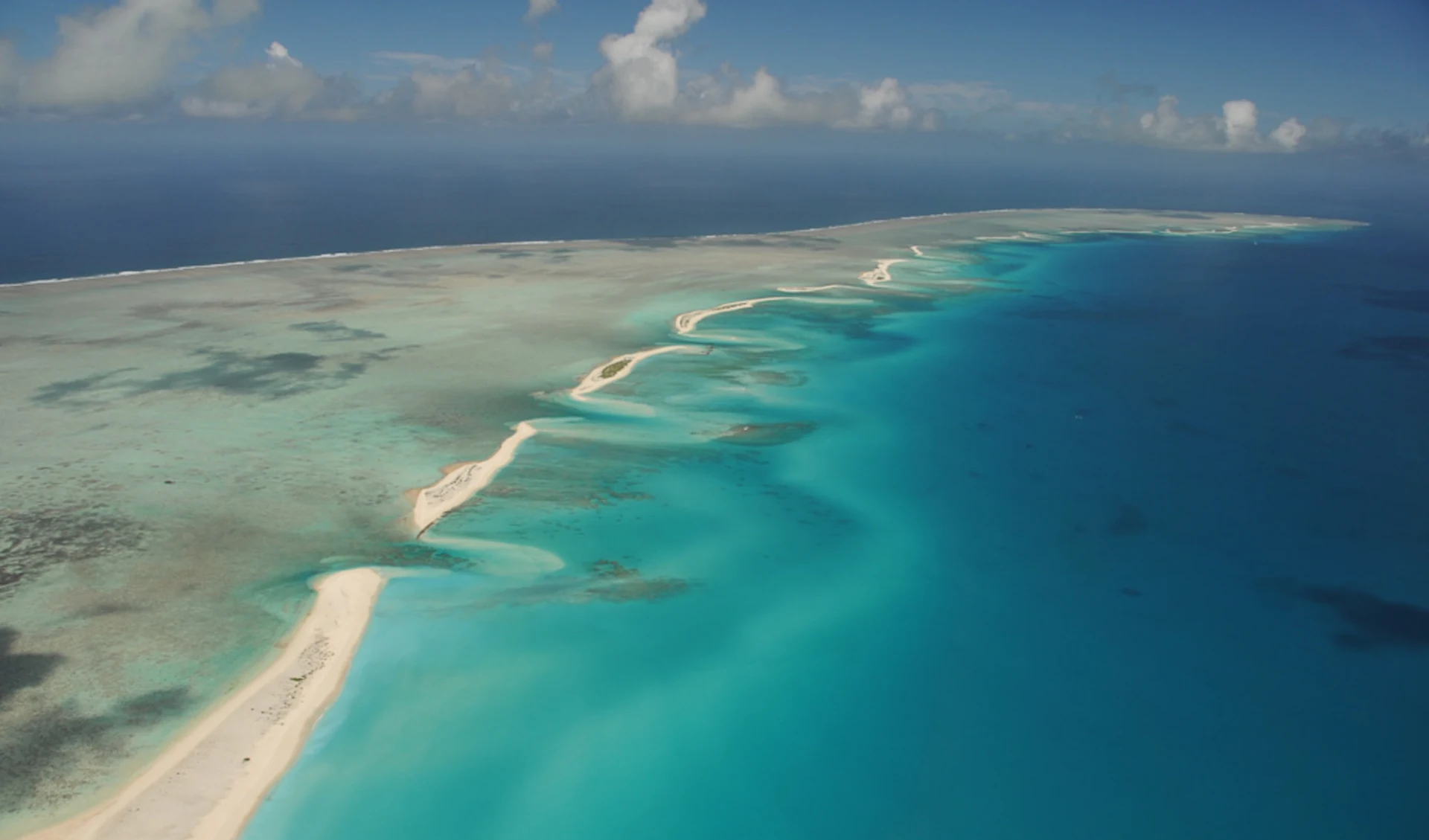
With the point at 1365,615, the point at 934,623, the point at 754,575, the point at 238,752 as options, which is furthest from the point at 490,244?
the point at 1365,615

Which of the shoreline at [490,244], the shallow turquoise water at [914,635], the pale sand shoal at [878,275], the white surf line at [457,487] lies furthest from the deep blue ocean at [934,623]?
the shoreline at [490,244]

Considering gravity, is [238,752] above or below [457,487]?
below

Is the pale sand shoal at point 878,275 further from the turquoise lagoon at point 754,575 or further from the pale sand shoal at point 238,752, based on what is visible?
the pale sand shoal at point 238,752

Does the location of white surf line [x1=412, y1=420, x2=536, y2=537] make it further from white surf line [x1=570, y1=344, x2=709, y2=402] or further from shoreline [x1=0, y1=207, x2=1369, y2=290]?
shoreline [x1=0, y1=207, x2=1369, y2=290]

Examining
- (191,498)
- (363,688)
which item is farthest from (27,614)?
(363,688)

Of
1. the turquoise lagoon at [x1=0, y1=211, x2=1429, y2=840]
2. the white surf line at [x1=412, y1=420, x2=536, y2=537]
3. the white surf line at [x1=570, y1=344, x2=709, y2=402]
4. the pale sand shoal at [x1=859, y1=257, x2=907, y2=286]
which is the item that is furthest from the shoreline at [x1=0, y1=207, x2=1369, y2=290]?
the white surf line at [x1=412, y1=420, x2=536, y2=537]

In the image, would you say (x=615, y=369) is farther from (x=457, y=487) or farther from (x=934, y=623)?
(x=934, y=623)

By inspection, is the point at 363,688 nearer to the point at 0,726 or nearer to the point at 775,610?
the point at 0,726

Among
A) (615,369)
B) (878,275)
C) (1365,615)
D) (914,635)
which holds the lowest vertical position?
(1365,615)
